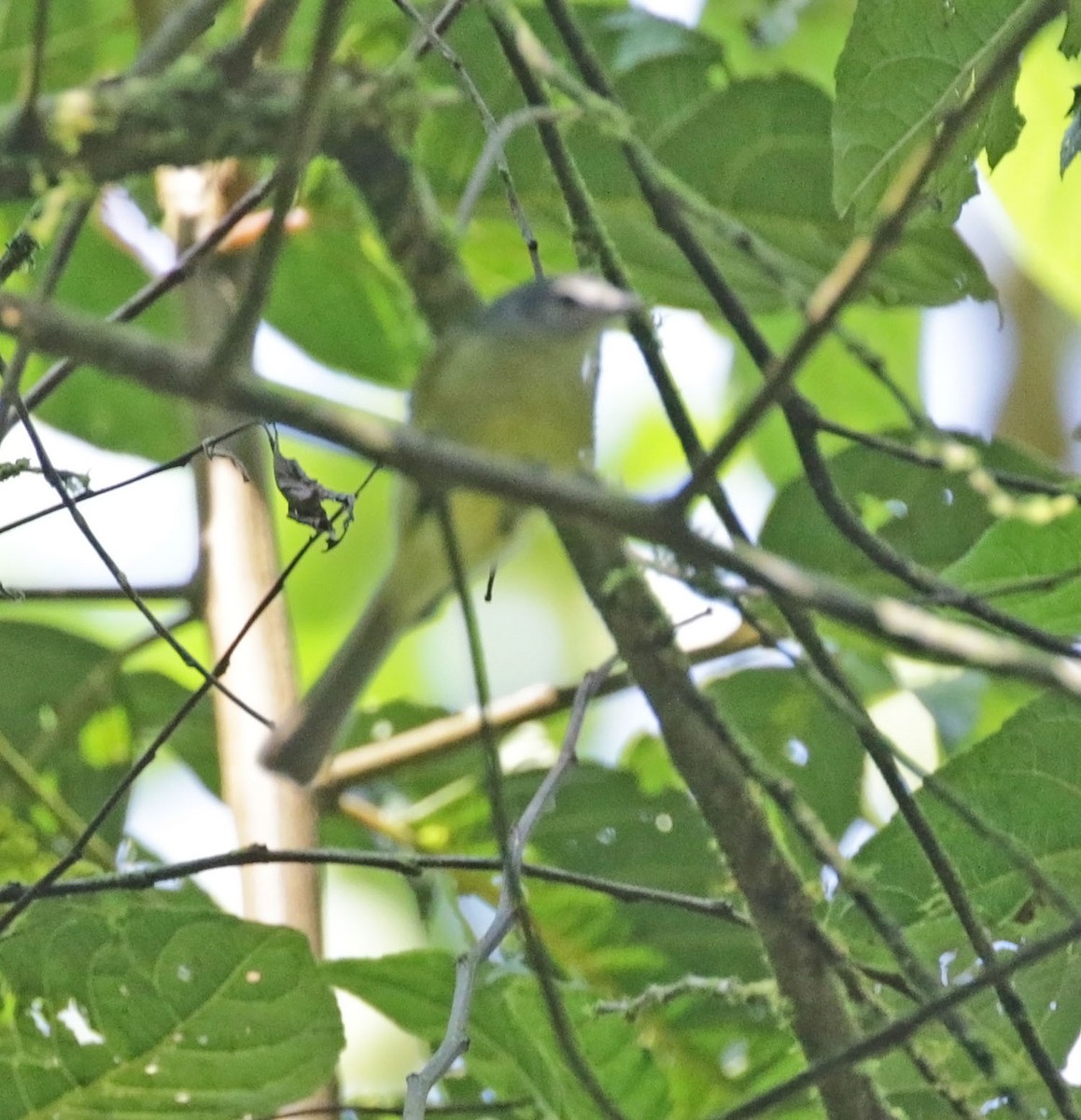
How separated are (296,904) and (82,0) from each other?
1742mm

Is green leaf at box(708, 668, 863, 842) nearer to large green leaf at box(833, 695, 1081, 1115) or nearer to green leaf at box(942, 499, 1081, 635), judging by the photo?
large green leaf at box(833, 695, 1081, 1115)

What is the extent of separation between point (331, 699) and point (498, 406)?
0.63 meters

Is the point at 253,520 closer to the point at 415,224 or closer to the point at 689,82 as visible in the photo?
the point at 689,82

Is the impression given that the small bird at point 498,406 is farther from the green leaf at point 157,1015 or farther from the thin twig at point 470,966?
the green leaf at point 157,1015

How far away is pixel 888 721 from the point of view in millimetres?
2727

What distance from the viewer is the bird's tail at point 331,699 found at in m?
2.17

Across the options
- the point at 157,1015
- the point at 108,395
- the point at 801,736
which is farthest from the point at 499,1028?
the point at 108,395

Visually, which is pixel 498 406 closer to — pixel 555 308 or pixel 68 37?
pixel 555 308

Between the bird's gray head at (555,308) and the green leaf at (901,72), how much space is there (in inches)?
11.2

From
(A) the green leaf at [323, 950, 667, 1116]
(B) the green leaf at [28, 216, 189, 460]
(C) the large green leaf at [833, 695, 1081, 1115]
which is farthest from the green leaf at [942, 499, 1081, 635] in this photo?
(B) the green leaf at [28, 216, 189, 460]

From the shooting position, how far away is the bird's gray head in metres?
1.74

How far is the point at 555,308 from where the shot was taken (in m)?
1.94

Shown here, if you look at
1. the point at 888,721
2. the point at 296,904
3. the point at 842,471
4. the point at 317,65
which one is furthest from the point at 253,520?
the point at 317,65

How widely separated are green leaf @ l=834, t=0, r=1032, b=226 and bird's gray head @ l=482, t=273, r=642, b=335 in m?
0.29
